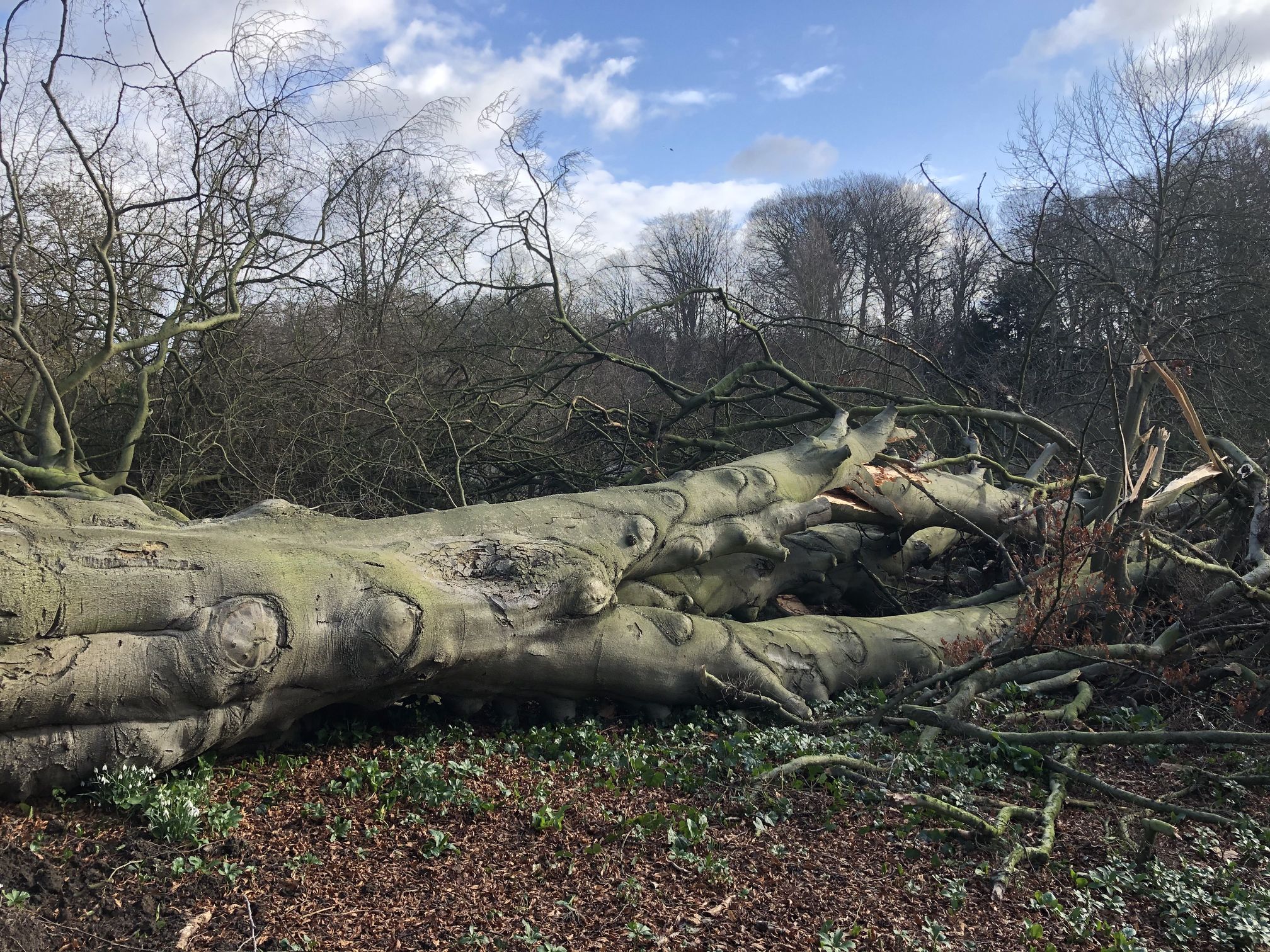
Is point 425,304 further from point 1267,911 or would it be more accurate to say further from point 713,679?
point 1267,911

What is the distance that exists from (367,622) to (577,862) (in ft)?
3.77

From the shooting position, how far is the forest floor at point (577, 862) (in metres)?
2.59

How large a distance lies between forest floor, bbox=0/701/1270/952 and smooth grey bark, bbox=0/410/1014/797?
0.29 m

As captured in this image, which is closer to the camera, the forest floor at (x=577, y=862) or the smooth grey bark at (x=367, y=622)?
the forest floor at (x=577, y=862)

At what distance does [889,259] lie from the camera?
34156 millimetres

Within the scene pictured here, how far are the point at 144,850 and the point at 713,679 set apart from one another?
2.46m

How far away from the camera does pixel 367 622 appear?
3334 mm

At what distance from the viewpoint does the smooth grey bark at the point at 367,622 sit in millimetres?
2953

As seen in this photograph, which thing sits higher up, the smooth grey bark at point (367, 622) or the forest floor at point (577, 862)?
the smooth grey bark at point (367, 622)

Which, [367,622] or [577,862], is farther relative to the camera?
[367,622]

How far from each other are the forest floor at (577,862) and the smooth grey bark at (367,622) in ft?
0.96

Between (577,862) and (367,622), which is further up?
(367,622)

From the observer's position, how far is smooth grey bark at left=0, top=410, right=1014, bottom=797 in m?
2.95

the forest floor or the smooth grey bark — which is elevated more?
the smooth grey bark
